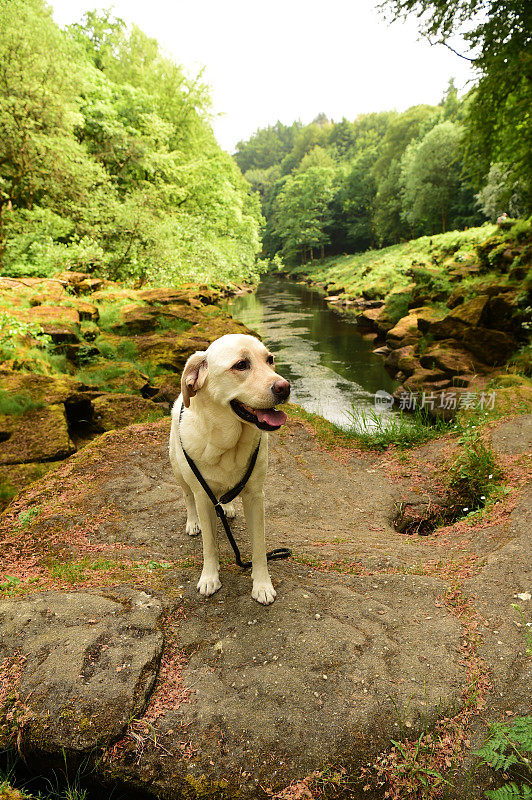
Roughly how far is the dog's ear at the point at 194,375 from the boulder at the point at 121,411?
152 inches

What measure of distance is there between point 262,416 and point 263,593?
124cm

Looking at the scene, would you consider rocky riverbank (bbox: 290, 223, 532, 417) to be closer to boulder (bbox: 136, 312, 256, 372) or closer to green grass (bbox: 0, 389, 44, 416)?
boulder (bbox: 136, 312, 256, 372)

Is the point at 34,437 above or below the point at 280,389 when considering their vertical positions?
below

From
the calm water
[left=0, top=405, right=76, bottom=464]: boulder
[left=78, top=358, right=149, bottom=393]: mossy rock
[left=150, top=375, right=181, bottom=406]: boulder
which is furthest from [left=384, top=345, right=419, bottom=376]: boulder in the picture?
[left=0, top=405, right=76, bottom=464]: boulder

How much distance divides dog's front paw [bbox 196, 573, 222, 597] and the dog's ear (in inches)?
48.1

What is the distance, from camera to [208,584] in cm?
262

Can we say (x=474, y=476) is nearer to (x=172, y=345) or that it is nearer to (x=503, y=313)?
(x=172, y=345)

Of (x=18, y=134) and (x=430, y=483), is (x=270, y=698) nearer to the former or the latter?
(x=430, y=483)

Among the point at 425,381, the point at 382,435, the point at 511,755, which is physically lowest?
the point at 382,435

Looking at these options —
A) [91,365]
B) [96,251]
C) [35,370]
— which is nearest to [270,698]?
[35,370]

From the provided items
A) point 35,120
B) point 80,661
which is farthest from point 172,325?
point 80,661

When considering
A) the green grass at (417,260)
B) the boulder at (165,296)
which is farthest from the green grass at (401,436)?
the green grass at (417,260)

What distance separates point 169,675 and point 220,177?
2398 centimetres

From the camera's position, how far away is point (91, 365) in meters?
7.45
